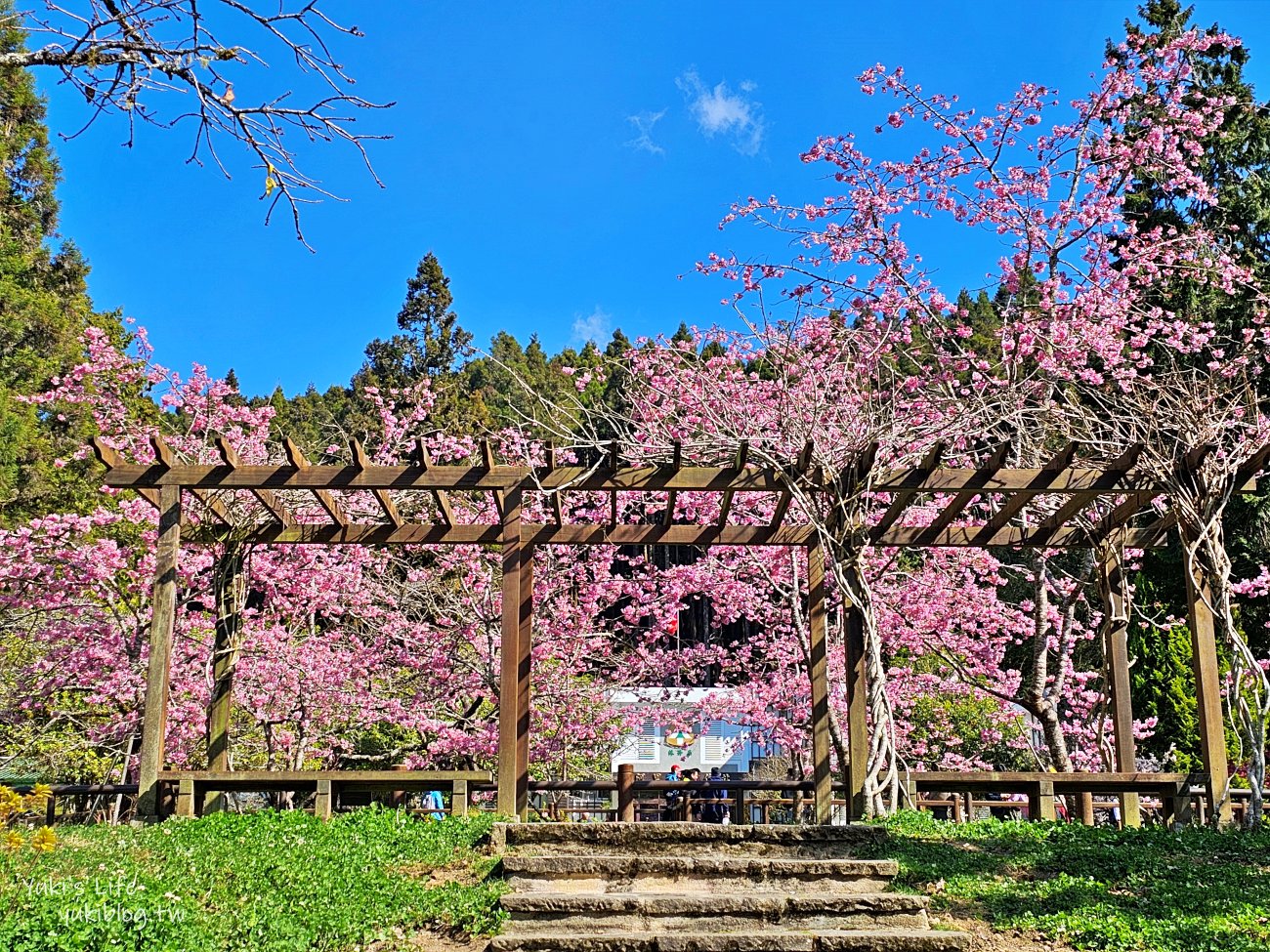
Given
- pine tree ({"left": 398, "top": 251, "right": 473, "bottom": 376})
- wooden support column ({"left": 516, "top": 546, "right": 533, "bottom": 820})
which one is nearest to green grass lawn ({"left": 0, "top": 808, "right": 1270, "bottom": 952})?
wooden support column ({"left": 516, "top": 546, "right": 533, "bottom": 820})

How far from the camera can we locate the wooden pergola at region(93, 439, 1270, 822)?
7.48 metres

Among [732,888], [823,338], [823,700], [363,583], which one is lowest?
[732,888]

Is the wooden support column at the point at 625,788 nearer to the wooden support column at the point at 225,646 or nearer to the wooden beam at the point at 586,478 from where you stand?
the wooden beam at the point at 586,478

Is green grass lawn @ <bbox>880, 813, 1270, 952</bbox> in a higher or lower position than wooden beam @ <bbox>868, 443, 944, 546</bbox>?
lower

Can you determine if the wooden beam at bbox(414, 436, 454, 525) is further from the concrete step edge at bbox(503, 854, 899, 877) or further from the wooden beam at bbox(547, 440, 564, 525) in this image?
the concrete step edge at bbox(503, 854, 899, 877)

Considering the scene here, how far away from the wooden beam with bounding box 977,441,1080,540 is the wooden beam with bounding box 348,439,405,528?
15.7ft

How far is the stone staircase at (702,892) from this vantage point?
14.5 ft

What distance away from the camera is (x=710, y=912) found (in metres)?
4.75

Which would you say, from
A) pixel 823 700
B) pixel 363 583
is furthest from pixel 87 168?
pixel 363 583

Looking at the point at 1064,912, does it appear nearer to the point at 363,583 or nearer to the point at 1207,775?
the point at 1207,775

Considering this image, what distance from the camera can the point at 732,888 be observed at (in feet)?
17.2

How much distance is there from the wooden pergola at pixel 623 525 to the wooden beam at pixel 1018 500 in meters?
0.02

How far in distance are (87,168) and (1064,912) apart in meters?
4.79

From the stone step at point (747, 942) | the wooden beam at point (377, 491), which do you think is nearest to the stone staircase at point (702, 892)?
the stone step at point (747, 942)
